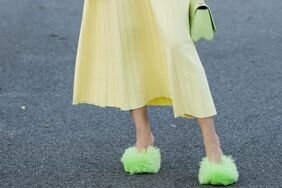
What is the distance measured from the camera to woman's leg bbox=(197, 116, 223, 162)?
4238mm

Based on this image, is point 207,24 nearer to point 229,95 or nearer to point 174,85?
point 174,85

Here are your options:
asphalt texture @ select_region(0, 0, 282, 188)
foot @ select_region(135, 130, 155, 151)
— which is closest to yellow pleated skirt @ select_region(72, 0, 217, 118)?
foot @ select_region(135, 130, 155, 151)

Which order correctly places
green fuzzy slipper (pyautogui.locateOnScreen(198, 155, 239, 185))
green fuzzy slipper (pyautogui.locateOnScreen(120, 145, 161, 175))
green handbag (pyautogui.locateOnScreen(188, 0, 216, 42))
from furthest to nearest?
1. green fuzzy slipper (pyautogui.locateOnScreen(120, 145, 161, 175))
2. green fuzzy slipper (pyautogui.locateOnScreen(198, 155, 239, 185))
3. green handbag (pyautogui.locateOnScreen(188, 0, 216, 42))

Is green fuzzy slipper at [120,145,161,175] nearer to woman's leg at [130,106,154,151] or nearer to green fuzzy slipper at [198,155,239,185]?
woman's leg at [130,106,154,151]

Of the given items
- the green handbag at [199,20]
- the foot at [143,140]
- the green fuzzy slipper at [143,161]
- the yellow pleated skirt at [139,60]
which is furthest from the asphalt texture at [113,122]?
the green handbag at [199,20]

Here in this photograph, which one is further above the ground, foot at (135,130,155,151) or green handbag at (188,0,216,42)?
green handbag at (188,0,216,42)

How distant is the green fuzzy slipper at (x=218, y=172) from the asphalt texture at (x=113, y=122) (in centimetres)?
7

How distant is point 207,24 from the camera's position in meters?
4.14

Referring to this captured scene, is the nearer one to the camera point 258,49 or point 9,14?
point 258,49

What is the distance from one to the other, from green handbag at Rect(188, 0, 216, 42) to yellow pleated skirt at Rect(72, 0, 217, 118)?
0.04 m

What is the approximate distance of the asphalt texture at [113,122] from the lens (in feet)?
14.8

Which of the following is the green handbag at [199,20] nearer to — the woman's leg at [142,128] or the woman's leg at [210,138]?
the woman's leg at [210,138]

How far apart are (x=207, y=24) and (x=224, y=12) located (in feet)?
20.1

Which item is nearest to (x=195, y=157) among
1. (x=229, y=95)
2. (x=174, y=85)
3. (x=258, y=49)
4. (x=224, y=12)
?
(x=174, y=85)
